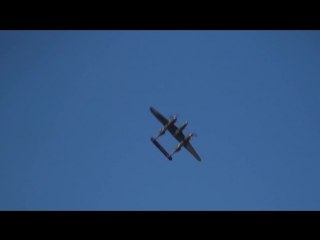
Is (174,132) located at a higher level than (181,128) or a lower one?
higher

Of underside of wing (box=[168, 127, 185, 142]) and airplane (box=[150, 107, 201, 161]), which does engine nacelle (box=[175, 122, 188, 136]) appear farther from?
underside of wing (box=[168, 127, 185, 142])

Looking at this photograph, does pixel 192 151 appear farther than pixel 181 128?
Yes

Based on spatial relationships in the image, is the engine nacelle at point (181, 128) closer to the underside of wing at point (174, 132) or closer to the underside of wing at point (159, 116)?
the underside of wing at point (174, 132)

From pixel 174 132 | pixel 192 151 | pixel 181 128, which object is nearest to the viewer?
pixel 181 128

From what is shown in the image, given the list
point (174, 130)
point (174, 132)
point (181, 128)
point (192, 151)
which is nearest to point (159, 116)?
point (174, 130)

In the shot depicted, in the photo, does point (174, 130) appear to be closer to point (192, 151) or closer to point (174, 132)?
point (174, 132)
